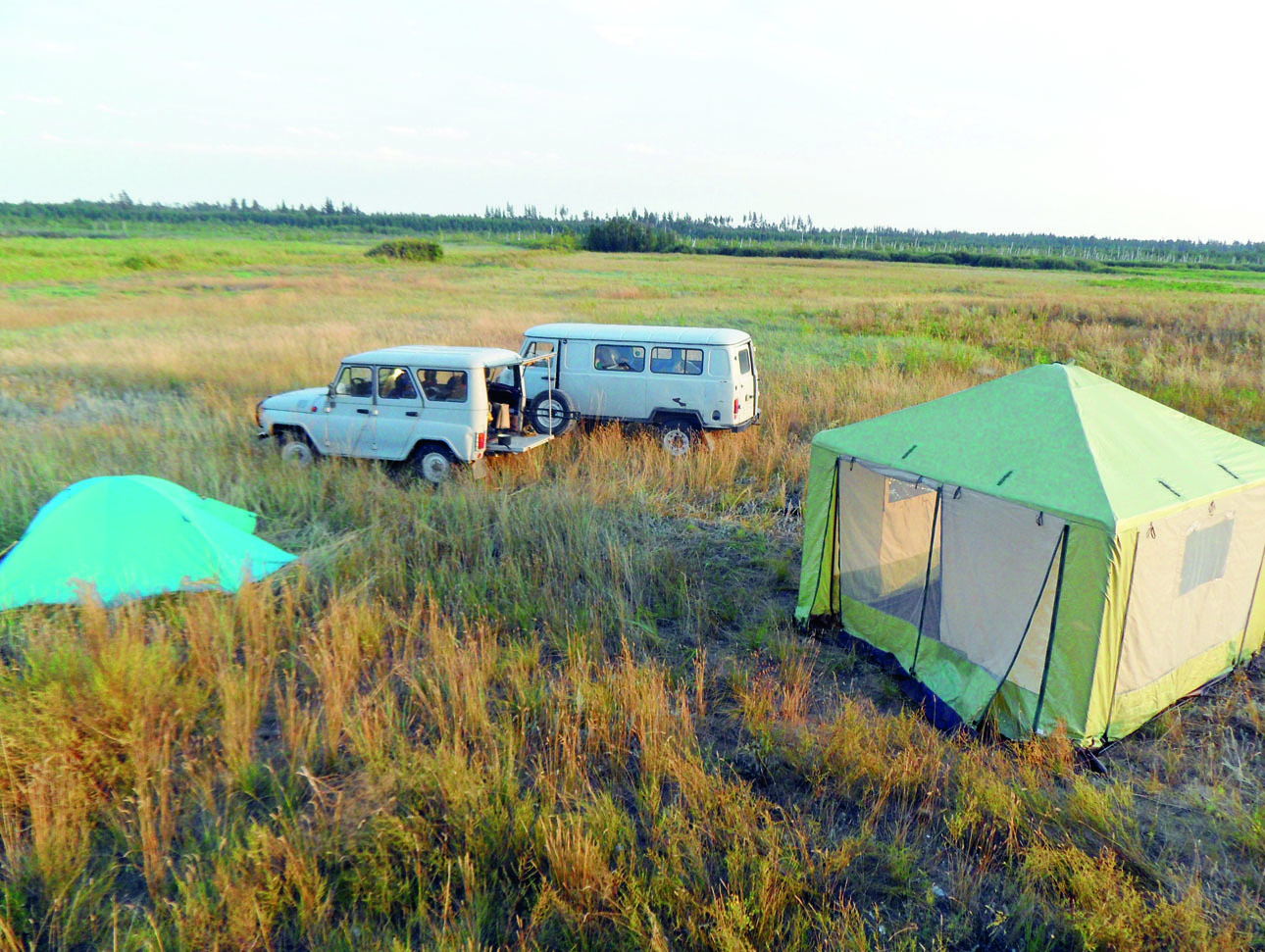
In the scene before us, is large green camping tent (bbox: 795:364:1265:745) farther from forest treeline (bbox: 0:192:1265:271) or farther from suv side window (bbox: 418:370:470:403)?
forest treeline (bbox: 0:192:1265:271)

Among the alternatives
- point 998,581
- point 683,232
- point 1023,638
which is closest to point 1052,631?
point 1023,638

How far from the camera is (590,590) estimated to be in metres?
6.36

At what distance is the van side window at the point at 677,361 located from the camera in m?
10.9

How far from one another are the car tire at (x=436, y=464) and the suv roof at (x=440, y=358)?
101cm

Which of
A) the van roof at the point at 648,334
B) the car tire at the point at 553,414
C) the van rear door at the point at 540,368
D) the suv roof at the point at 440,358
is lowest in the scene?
the car tire at the point at 553,414

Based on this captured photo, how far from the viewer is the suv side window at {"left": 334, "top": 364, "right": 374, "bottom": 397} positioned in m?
9.44

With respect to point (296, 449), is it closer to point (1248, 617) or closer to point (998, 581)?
point (998, 581)

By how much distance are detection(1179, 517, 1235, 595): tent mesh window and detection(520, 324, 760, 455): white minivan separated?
20.9ft

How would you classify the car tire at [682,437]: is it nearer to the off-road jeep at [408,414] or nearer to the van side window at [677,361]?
the van side window at [677,361]

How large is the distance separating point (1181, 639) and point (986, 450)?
69.1 inches

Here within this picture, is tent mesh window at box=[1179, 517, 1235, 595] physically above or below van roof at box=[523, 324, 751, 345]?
below

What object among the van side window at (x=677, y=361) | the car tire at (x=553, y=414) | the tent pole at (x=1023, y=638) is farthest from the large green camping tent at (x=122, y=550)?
the van side window at (x=677, y=361)

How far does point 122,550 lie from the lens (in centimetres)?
589

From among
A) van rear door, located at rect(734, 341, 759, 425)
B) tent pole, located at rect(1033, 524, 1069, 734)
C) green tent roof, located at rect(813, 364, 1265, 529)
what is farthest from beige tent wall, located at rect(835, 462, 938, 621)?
van rear door, located at rect(734, 341, 759, 425)
